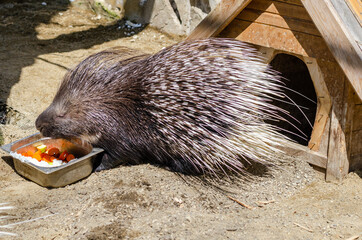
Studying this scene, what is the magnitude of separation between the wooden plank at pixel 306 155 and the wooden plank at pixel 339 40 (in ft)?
2.14

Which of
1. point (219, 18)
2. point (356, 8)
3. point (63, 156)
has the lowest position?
point (63, 156)

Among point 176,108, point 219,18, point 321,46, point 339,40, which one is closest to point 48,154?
point 176,108

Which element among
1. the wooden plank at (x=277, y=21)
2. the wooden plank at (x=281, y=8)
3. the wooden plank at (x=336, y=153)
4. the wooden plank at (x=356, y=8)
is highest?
the wooden plank at (x=356, y=8)

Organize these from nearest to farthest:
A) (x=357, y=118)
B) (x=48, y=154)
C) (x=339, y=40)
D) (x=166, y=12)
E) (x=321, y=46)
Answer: (x=339, y=40) < (x=321, y=46) < (x=357, y=118) < (x=48, y=154) < (x=166, y=12)

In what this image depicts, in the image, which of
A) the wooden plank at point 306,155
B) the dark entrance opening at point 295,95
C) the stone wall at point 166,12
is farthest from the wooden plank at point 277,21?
the stone wall at point 166,12

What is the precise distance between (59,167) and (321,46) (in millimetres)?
1828

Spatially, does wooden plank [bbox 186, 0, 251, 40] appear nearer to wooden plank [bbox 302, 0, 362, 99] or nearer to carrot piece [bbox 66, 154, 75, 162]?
wooden plank [bbox 302, 0, 362, 99]

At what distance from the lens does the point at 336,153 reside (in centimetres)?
304

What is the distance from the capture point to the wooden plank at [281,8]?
2923 mm

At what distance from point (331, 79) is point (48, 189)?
1978mm

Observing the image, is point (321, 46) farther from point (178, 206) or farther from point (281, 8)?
point (178, 206)

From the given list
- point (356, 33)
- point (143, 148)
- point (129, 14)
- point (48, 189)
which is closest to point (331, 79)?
point (356, 33)

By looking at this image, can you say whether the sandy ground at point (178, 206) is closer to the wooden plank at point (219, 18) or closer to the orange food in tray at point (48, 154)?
the orange food in tray at point (48, 154)

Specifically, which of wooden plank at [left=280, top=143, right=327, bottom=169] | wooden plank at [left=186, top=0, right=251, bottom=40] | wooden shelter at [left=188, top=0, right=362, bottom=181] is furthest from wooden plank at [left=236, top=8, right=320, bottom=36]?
wooden plank at [left=280, top=143, right=327, bottom=169]
